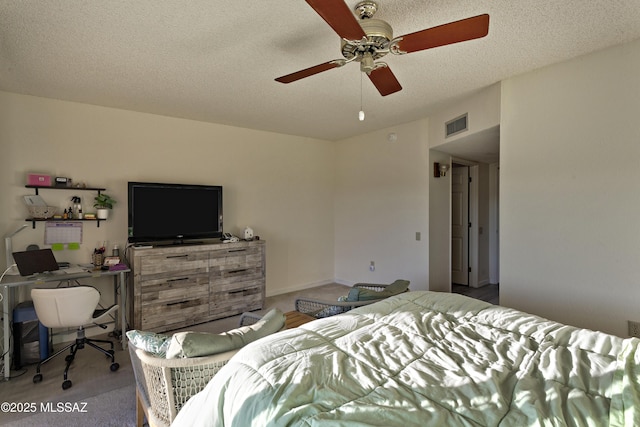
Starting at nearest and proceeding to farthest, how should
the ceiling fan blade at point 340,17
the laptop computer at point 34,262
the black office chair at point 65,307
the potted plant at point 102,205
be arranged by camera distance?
the ceiling fan blade at point 340,17 < the black office chair at point 65,307 < the laptop computer at point 34,262 < the potted plant at point 102,205

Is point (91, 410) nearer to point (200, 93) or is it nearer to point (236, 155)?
point (200, 93)

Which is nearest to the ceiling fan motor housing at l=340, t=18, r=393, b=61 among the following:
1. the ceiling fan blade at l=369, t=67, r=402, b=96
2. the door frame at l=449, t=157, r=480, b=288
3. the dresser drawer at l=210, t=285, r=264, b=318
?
the ceiling fan blade at l=369, t=67, r=402, b=96

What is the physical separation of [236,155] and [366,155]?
202 cm

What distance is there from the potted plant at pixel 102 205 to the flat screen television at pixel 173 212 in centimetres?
26

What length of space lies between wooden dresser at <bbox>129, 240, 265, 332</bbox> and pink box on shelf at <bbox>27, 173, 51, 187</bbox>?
1.10 metres

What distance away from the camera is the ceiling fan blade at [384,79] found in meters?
2.04

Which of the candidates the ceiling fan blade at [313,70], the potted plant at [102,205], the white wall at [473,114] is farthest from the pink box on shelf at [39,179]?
the white wall at [473,114]

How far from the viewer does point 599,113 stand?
241cm

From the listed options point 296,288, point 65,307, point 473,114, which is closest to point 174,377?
point 65,307

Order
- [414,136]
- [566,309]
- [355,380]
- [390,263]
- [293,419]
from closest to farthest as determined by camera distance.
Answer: [293,419] → [355,380] → [566,309] → [414,136] → [390,263]

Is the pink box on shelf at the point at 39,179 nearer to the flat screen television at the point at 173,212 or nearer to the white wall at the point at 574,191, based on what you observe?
the flat screen television at the point at 173,212

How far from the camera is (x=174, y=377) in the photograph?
1.48 meters

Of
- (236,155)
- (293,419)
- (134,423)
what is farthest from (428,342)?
(236,155)

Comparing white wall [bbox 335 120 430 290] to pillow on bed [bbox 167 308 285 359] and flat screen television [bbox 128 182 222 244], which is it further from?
pillow on bed [bbox 167 308 285 359]
